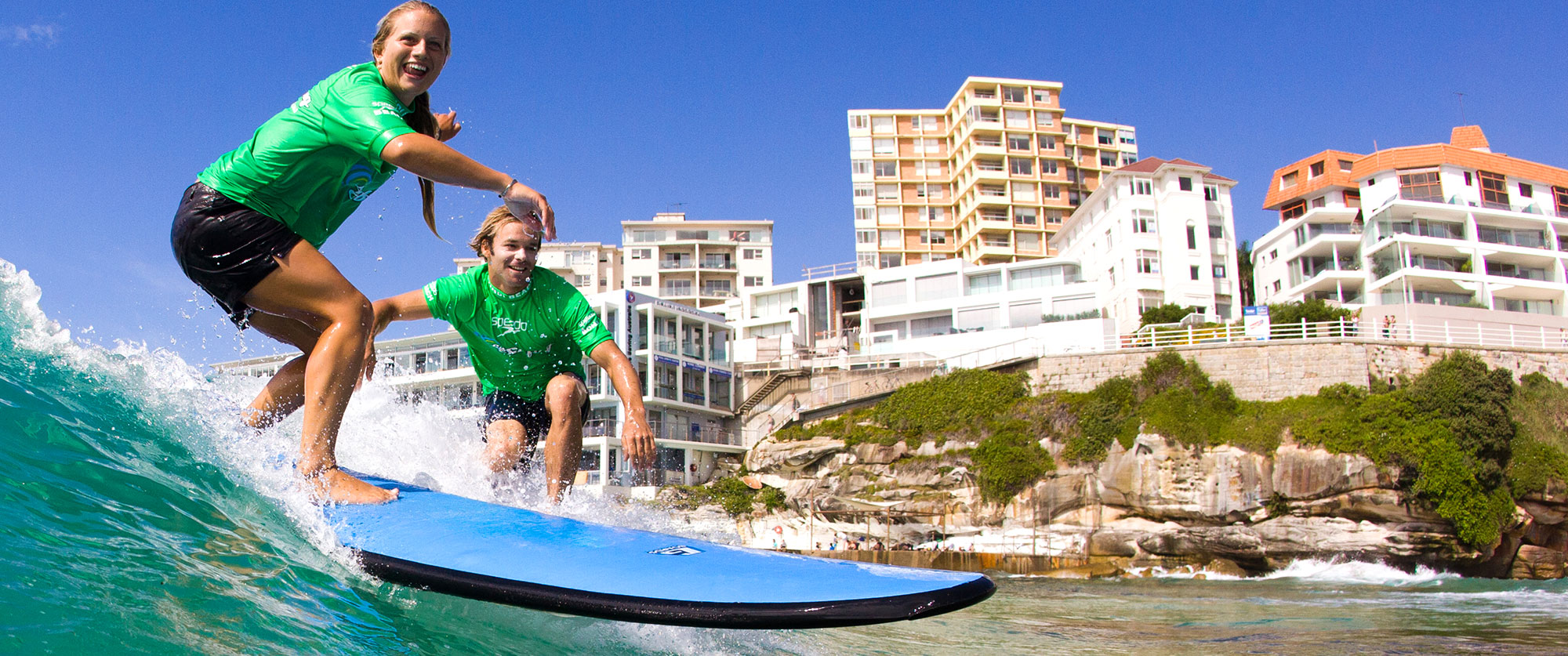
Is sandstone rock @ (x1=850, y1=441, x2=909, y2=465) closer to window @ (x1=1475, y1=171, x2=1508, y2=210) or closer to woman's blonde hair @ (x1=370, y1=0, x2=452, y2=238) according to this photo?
woman's blonde hair @ (x1=370, y1=0, x2=452, y2=238)

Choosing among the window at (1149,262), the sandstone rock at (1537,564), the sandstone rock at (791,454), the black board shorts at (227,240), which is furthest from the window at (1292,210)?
the black board shorts at (227,240)

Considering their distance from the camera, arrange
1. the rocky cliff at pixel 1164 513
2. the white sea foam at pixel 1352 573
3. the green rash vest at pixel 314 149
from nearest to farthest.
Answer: the green rash vest at pixel 314 149 < the white sea foam at pixel 1352 573 < the rocky cliff at pixel 1164 513

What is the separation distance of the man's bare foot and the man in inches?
47.8

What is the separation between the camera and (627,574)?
2.79 metres

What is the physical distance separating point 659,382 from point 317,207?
110ft

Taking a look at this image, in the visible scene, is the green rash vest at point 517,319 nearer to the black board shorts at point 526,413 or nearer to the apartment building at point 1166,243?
the black board shorts at point 526,413

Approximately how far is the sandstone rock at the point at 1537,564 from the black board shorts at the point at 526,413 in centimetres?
2761

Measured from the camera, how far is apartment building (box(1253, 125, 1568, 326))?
132ft

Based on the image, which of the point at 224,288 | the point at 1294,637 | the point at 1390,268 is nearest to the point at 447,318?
the point at 224,288

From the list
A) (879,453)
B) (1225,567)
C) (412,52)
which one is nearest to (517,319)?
(412,52)

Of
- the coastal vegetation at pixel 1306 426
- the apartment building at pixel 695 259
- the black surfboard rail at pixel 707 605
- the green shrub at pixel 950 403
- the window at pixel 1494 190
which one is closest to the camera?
the black surfboard rail at pixel 707 605

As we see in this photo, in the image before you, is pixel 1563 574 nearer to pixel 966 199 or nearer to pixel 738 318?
pixel 738 318

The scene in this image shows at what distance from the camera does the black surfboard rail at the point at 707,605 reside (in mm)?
2473

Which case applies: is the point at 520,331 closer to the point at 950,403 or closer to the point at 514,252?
the point at 514,252
